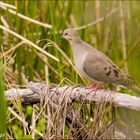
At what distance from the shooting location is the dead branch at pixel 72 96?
371cm

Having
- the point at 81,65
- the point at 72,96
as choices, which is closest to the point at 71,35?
the point at 81,65

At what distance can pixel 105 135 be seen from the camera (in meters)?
4.09

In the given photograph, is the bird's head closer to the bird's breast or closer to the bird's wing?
the bird's breast

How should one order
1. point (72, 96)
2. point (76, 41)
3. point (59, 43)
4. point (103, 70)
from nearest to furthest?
point (72, 96) < point (103, 70) < point (76, 41) < point (59, 43)

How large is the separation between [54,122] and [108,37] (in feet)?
8.35

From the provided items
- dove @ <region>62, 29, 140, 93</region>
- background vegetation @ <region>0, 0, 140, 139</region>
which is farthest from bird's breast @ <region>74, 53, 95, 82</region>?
background vegetation @ <region>0, 0, 140, 139</region>

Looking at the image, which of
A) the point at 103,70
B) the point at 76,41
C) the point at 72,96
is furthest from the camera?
the point at 76,41

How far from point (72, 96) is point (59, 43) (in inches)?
48.4

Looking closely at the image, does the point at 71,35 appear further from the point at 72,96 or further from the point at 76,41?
the point at 72,96

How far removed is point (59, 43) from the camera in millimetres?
5180

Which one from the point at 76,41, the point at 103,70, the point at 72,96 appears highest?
the point at 76,41

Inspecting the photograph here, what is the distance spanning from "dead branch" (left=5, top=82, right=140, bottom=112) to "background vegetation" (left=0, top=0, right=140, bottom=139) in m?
0.11

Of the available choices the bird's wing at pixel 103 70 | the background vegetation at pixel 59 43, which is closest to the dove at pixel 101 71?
the bird's wing at pixel 103 70

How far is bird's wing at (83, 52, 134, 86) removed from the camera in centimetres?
421
